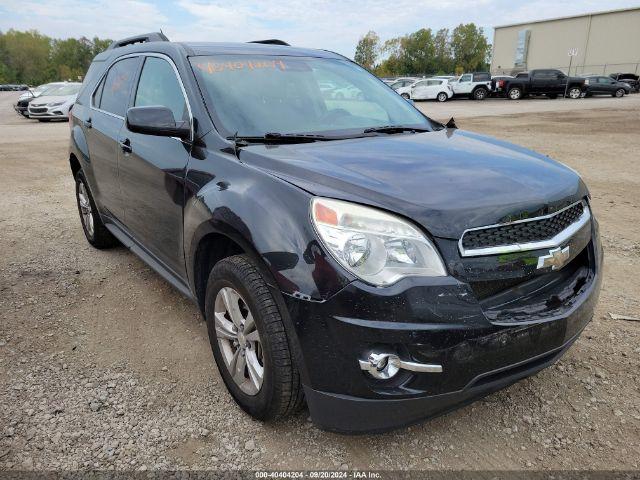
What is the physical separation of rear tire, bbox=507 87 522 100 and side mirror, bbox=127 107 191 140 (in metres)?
31.9

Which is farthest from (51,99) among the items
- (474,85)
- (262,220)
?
(474,85)

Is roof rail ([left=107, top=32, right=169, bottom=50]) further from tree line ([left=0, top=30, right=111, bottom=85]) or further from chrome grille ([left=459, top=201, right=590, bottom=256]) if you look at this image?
tree line ([left=0, top=30, right=111, bottom=85])

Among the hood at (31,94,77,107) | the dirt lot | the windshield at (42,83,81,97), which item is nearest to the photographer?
the dirt lot

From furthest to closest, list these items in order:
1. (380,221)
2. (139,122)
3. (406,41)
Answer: (406,41) → (139,122) → (380,221)

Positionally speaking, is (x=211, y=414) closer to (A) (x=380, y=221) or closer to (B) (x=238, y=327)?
(B) (x=238, y=327)

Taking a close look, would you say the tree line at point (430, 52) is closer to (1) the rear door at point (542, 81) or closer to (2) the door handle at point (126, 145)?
(1) the rear door at point (542, 81)

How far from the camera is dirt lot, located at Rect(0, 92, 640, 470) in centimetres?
224

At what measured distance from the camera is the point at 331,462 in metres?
2.22

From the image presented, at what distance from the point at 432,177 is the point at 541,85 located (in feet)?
106

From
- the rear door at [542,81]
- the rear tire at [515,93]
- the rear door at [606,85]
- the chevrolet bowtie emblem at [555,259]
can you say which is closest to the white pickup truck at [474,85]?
the rear tire at [515,93]

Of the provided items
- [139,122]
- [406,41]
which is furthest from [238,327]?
[406,41]

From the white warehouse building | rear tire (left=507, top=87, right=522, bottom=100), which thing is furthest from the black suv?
the white warehouse building

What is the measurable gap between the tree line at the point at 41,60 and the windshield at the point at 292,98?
11358 centimetres

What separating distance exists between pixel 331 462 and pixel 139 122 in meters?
1.90
